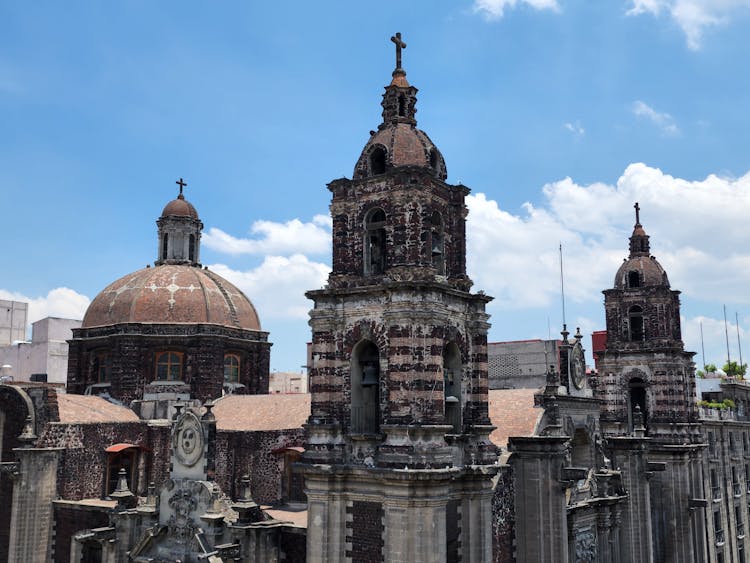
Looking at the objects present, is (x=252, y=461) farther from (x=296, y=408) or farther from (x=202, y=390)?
(x=202, y=390)

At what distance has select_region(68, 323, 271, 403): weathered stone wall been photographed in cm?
3728

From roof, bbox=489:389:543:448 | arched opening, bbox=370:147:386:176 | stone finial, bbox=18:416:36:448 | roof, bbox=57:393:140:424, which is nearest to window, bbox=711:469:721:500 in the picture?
roof, bbox=489:389:543:448

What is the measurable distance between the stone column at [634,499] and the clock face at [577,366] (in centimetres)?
586

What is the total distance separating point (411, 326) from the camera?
22.1m

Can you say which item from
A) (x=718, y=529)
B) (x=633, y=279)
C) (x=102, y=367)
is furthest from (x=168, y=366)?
(x=718, y=529)

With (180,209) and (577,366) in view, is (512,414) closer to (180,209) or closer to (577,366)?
(577,366)

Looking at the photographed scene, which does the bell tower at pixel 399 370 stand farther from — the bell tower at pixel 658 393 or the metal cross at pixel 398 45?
the bell tower at pixel 658 393

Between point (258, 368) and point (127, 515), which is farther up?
point (258, 368)

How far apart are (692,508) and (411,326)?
28.4 meters

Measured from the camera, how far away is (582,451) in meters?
34.3

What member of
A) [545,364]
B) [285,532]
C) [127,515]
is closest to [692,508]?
[545,364]

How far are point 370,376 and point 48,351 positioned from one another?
45.1m

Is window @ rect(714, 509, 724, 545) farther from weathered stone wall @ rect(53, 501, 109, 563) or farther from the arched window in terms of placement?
weathered stone wall @ rect(53, 501, 109, 563)

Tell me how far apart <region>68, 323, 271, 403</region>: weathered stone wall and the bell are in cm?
1621
